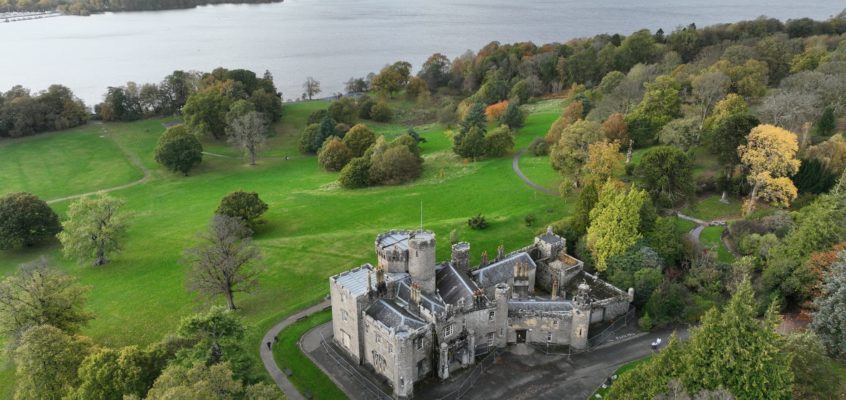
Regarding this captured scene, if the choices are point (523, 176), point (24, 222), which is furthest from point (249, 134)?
point (523, 176)

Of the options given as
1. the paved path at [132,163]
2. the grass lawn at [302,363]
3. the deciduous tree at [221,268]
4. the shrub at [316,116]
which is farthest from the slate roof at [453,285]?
the shrub at [316,116]

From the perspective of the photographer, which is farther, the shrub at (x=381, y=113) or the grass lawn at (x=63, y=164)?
the shrub at (x=381, y=113)

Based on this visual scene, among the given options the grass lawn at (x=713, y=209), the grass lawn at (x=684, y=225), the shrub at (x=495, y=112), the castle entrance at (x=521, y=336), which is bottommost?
the castle entrance at (x=521, y=336)

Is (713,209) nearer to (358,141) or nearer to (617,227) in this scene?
(617,227)

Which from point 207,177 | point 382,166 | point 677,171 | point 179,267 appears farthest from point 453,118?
point 179,267

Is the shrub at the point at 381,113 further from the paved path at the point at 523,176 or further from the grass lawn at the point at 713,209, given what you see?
the grass lawn at the point at 713,209

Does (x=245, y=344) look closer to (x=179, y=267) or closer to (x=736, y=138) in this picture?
(x=179, y=267)
